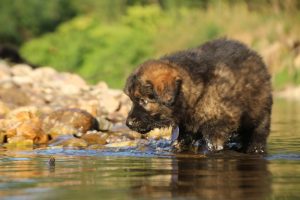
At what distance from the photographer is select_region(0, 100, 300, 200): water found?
6398 millimetres

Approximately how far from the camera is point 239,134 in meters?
10.6

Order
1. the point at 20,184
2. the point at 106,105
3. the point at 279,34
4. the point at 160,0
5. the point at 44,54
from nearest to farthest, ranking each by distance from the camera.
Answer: the point at 20,184 → the point at 106,105 → the point at 279,34 → the point at 44,54 → the point at 160,0

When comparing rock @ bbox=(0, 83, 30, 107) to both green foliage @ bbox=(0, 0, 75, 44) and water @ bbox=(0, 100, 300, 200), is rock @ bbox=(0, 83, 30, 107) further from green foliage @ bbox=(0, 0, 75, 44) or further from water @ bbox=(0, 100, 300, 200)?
green foliage @ bbox=(0, 0, 75, 44)

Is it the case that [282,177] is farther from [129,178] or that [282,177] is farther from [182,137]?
[182,137]

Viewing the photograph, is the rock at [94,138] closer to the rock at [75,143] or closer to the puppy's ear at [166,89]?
the rock at [75,143]

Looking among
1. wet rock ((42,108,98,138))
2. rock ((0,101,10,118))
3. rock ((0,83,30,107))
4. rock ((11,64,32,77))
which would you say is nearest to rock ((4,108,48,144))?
wet rock ((42,108,98,138))

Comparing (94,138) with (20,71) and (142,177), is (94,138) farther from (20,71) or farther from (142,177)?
(20,71)

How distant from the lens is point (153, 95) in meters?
9.36

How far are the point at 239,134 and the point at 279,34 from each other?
1808 cm

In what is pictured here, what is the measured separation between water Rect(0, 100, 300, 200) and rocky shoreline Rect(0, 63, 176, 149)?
1.22 meters

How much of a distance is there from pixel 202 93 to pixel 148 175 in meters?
2.28

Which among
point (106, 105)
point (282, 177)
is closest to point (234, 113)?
point (282, 177)

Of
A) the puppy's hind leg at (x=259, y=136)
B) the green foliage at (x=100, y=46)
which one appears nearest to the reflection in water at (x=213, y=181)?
the puppy's hind leg at (x=259, y=136)

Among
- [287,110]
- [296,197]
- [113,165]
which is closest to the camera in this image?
[296,197]
